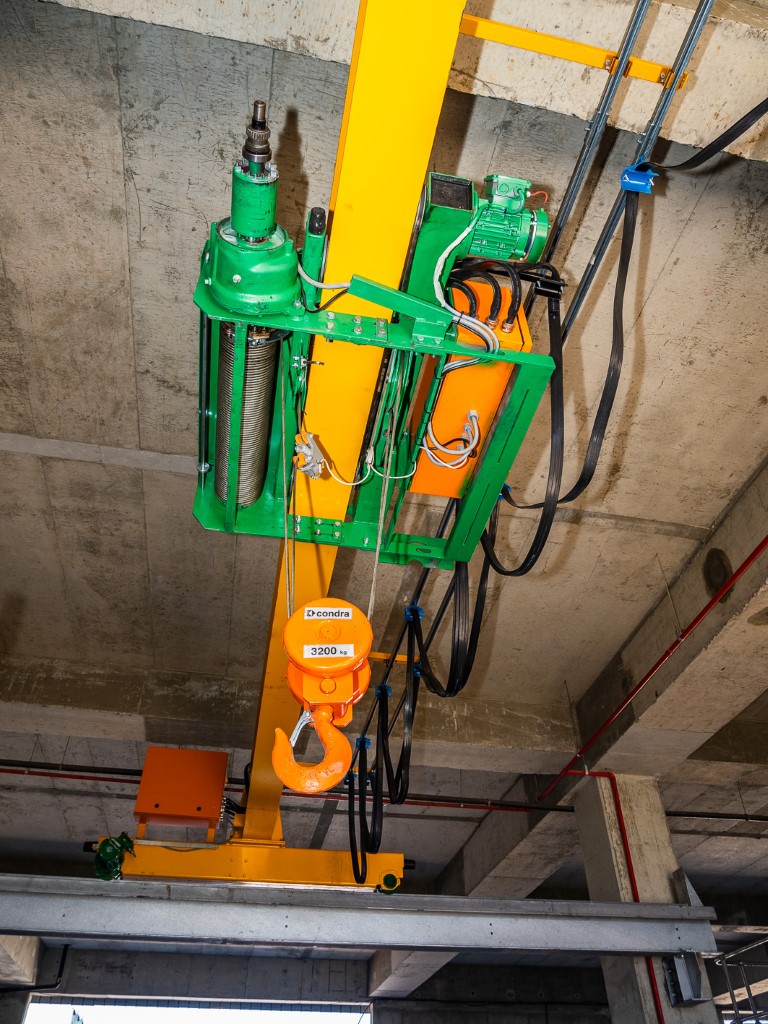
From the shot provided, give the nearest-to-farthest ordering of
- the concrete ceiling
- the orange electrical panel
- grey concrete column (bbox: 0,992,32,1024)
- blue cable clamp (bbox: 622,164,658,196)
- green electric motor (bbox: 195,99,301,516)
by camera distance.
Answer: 1. green electric motor (bbox: 195,99,301,516)
2. blue cable clamp (bbox: 622,164,658,196)
3. the concrete ceiling
4. the orange electrical panel
5. grey concrete column (bbox: 0,992,32,1024)

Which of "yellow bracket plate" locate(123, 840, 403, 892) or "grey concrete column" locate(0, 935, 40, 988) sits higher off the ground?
"grey concrete column" locate(0, 935, 40, 988)

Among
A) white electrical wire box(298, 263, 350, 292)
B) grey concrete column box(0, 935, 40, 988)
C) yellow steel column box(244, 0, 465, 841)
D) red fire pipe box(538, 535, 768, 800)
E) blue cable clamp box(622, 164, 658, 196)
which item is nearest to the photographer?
yellow steel column box(244, 0, 465, 841)

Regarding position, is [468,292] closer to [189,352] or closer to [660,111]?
[660,111]

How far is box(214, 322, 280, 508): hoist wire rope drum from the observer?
2.25m

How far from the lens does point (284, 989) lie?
9461 mm

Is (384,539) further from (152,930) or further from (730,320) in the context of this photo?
(152,930)

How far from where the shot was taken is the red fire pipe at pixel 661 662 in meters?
3.93

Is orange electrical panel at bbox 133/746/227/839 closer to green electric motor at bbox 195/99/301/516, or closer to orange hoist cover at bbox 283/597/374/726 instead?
orange hoist cover at bbox 283/597/374/726

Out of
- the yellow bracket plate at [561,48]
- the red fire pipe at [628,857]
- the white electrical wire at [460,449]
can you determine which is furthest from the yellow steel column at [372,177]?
the red fire pipe at [628,857]

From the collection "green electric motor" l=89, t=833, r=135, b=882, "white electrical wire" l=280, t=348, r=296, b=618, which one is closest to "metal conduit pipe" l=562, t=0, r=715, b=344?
"white electrical wire" l=280, t=348, r=296, b=618

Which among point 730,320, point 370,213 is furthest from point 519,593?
point 370,213

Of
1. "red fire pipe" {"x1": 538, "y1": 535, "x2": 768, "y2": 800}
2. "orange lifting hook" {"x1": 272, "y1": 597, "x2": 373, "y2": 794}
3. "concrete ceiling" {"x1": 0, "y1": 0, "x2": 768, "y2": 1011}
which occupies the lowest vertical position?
"orange lifting hook" {"x1": 272, "y1": 597, "x2": 373, "y2": 794}

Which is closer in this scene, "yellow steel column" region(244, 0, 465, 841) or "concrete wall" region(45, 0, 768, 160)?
"yellow steel column" region(244, 0, 465, 841)

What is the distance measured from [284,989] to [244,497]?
902cm
